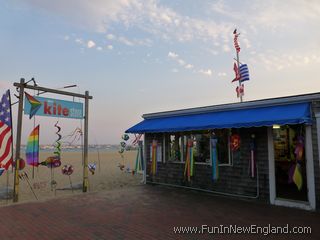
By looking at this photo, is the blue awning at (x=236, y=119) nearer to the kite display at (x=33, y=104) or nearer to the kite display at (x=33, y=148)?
the kite display at (x=33, y=148)

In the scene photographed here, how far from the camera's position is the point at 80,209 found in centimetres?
841

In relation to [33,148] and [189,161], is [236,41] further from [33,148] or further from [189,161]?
[33,148]

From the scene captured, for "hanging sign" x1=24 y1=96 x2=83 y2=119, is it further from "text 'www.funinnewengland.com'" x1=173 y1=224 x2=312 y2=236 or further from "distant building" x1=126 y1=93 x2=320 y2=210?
"text 'www.funinnewengland.com'" x1=173 y1=224 x2=312 y2=236

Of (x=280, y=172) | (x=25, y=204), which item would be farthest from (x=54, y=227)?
(x=280, y=172)

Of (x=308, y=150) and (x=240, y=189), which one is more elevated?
(x=308, y=150)

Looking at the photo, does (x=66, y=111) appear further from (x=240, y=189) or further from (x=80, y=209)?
(x=240, y=189)

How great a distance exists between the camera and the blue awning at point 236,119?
788 centimetres

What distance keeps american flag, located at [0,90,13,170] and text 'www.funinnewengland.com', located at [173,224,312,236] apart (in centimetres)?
600

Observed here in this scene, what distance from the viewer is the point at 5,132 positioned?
9484 mm

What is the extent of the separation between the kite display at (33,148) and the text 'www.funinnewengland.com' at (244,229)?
5.98 m

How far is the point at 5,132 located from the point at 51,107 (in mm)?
1725

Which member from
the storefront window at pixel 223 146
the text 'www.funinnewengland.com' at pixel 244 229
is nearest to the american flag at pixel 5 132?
the text 'www.funinnewengland.com' at pixel 244 229

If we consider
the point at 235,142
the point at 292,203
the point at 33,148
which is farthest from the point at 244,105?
the point at 33,148

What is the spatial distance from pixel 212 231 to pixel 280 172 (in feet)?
22.2
